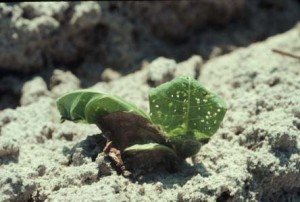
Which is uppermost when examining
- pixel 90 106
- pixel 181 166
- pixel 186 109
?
pixel 90 106

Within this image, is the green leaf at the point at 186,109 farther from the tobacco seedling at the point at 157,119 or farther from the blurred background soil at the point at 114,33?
the blurred background soil at the point at 114,33

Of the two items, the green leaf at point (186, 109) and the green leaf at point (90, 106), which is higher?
the green leaf at point (90, 106)

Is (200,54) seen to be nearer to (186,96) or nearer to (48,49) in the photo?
(48,49)

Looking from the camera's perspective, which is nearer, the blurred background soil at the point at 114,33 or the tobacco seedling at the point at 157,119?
the tobacco seedling at the point at 157,119

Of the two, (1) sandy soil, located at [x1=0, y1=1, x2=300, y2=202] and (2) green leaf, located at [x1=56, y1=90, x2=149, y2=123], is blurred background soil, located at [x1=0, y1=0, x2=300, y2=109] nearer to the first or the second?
(1) sandy soil, located at [x1=0, y1=1, x2=300, y2=202]

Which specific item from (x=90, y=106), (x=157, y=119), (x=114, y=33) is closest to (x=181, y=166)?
(x=157, y=119)

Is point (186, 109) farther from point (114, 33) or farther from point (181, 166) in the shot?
point (114, 33)

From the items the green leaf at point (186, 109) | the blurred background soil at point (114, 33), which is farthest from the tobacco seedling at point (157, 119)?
the blurred background soil at point (114, 33)
